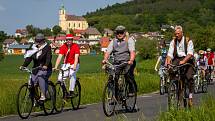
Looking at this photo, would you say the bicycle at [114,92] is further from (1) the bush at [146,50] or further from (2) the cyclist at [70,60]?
(1) the bush at [146,50]

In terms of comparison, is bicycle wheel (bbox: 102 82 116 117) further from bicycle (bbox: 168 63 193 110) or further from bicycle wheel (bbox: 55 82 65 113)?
bicycle wheel (bbox: 55 82 65 113)

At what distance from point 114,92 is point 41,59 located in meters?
2.01

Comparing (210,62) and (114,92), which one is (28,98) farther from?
(210,62)

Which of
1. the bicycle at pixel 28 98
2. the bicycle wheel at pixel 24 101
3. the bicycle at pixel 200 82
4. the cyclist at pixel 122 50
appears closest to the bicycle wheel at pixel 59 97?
the bicycle at pixel 28 98

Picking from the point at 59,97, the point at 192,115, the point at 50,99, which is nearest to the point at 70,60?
the point at 59,97

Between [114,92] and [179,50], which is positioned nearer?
[179,50]

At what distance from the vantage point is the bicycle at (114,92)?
12.1 m

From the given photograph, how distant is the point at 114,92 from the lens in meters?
12.3

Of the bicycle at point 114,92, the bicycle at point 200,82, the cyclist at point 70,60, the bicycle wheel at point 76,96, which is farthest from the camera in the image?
the bicycle at point 200,82

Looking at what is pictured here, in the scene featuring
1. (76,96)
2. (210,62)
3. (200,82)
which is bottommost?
(200,82)

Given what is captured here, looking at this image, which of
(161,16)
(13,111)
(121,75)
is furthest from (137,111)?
(161,16)

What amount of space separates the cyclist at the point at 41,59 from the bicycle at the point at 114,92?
158 cm

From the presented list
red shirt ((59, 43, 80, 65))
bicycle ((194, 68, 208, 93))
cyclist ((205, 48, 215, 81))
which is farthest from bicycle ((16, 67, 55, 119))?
cyclist ((205, 48, 215, 81))

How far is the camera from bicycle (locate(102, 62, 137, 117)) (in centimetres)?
1215
